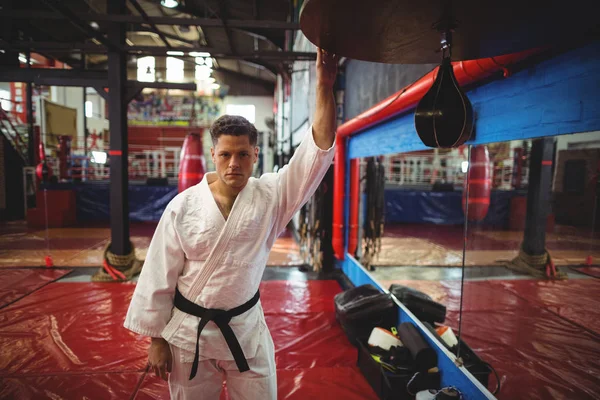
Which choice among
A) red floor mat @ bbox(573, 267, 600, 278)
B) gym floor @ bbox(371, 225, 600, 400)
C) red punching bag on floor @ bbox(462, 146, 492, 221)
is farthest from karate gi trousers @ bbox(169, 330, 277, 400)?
red punching bag on floor @ bbox(462, 146, 492, 221)

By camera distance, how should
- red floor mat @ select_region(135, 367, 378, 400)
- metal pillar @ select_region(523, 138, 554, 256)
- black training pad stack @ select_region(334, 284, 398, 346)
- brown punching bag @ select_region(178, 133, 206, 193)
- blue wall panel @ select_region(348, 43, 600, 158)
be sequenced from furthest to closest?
brown punching bag @ select_region(178, 133, 206, 193)
metal pillar @ select_region(523, 138, 554, 256)
black training pad stack @ select_region(334, 284, 398, 346)
red floor mat @ select_region(135, 367, 378, 400)
blue wall panel @ select_region(348, 43, 600, 158)

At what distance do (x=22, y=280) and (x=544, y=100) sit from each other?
6.72 meters

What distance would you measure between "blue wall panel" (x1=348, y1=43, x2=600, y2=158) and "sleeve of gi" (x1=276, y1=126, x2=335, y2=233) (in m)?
1.27

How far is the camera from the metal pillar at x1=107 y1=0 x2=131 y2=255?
5.23 m

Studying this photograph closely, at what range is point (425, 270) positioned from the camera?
5730 mm

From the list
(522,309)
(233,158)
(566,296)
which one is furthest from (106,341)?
(566,296)

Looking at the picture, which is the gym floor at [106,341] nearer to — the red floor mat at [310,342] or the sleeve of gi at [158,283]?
the red floor mat at [310,342]

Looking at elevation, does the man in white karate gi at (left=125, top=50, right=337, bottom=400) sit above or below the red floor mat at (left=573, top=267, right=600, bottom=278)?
above

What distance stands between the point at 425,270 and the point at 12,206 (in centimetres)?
1139

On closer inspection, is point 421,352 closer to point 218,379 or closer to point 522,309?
point 218,379

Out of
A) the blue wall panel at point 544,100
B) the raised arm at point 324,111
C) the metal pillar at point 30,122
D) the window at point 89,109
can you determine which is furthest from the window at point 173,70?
the raised arm at point 324,111

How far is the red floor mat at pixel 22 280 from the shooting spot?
423 centimetres

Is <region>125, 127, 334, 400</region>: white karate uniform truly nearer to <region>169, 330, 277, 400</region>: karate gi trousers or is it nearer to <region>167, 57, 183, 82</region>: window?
<region>169, 330, 277, 400</region>: karate gi trousers

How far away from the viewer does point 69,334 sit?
11.4ft
